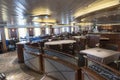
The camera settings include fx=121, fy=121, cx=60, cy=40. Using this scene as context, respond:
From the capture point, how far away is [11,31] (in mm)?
15930

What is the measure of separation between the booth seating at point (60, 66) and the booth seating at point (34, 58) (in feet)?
1.16

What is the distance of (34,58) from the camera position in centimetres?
567

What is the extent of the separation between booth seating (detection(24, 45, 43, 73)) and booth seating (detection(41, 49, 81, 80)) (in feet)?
1.16

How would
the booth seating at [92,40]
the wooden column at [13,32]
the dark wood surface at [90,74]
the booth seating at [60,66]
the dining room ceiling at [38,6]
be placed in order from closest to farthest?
the dark wood surface at [90,74] → the dining room ceiling at [38,6] → the booth seating at [60,66] → the booth seating at [92,40] → the wooden column at [13,32]

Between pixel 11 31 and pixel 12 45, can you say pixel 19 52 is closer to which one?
pixel 12 45

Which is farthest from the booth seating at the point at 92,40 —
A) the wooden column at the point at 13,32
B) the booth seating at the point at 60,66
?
the wooden column at the point at 13,32

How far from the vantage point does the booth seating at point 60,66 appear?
3598 millimetres

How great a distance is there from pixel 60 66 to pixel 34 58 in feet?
6.14

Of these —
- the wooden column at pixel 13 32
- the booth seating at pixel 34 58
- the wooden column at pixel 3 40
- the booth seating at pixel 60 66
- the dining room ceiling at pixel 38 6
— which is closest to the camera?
the dining room ceiling at pixel 38 6

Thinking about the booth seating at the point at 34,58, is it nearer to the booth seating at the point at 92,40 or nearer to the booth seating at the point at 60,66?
the booth seating at the point at 60,66

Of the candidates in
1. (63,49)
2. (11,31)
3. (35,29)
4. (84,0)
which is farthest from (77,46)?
(35,29)

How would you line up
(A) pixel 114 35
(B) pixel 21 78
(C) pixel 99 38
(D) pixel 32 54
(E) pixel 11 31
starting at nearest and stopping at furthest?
(B) pixel 21 78, (D) pixel 32 54, (A) pixel 114 35, (C) pixel 99 38, (E) pixel 11 31

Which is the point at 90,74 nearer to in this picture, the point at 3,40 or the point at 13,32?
the point at 3,40

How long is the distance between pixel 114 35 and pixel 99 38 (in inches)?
42.9
